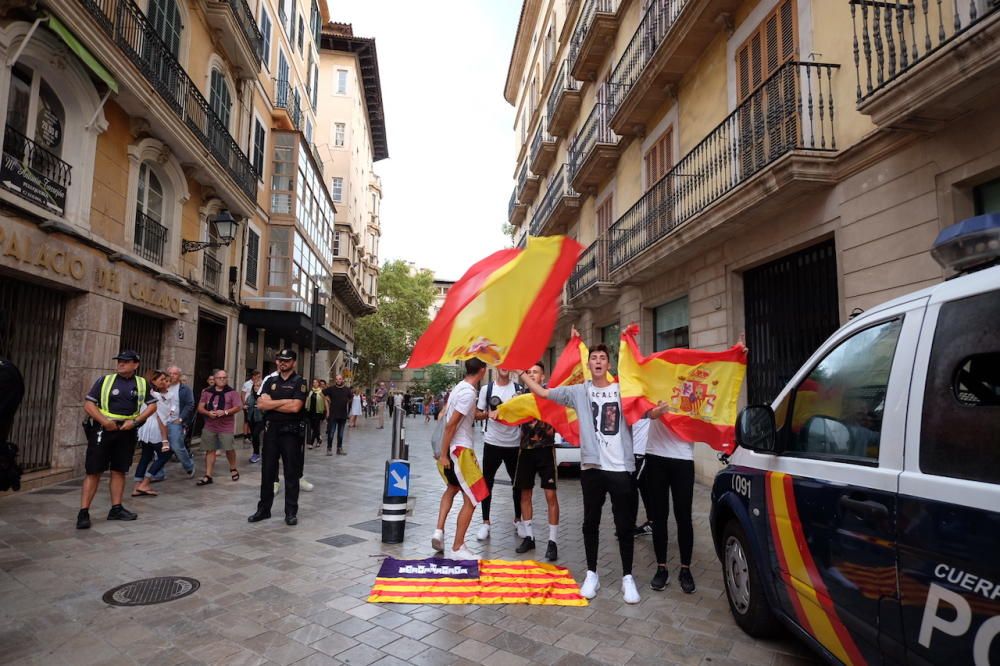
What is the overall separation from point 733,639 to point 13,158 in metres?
10.4

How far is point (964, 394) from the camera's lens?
2018 millimetres

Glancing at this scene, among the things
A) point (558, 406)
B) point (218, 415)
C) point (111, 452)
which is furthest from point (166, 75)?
point (558, 406)

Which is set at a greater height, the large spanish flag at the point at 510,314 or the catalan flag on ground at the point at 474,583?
the large spanish flag at the point at 510,314

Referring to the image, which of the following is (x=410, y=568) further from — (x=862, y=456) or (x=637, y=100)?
(x=637, y=100)

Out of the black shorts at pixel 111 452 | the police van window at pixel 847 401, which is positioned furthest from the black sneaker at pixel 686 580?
the black shorts at pixel 111 452

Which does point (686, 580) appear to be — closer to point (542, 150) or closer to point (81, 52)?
point (81, 52)

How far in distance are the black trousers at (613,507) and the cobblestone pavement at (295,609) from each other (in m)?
0.34

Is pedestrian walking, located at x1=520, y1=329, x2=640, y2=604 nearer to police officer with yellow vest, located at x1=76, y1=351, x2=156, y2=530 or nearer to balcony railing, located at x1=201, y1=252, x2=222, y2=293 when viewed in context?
police officer with yellow vest, located at x1=76, y1=351, x2=156, y2=530

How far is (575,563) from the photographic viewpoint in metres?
5.34

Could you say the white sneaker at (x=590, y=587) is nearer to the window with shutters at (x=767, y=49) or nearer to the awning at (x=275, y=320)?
the window with shutters at (x=767, y=49)

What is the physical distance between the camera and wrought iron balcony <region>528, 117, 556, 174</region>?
2253 cm

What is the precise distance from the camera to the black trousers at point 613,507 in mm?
4445

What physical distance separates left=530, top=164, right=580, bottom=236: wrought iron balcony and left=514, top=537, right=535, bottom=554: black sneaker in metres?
14.9

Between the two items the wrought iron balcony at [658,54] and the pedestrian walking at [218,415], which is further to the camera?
the wrought iron balcony at [658,54]
